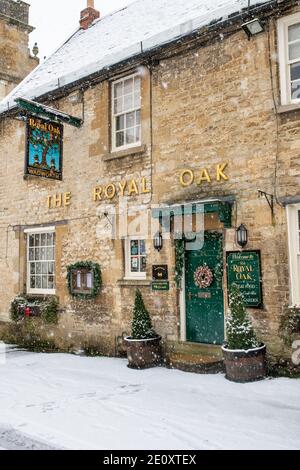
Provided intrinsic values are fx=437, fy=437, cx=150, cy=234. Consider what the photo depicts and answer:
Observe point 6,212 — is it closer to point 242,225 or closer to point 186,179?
point 186,179

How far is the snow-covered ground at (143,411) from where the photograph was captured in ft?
15.4

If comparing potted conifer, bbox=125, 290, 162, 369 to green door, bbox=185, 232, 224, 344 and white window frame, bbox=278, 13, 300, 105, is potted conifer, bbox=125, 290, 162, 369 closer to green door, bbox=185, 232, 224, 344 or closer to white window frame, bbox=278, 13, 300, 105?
green door, bbox=185, 232, 224, 344

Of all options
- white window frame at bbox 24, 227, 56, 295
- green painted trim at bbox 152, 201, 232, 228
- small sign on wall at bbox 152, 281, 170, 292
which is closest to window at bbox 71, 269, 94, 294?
white window frame at bbox 24, 227, 56, 295

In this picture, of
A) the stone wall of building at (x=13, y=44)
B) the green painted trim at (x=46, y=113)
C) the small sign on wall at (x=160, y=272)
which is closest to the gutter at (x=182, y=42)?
the green painted trim at (x=46, y=113)

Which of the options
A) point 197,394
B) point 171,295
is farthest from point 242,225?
point 197,394

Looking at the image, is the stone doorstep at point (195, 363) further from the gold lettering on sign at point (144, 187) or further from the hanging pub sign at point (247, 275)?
the gold lettering on sign at point (144, 187)

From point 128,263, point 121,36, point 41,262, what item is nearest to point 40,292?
point 41,262

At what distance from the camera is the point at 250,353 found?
22.8ft

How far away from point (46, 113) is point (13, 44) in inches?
506

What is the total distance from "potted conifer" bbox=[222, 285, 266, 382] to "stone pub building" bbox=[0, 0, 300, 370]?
0.63m

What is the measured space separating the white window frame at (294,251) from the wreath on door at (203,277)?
1.68 m

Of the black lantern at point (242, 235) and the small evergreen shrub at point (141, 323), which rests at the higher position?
the black lantern at point (242, 235)

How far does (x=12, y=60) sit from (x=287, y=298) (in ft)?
60.7

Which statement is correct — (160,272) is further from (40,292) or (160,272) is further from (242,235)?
(40,292)
